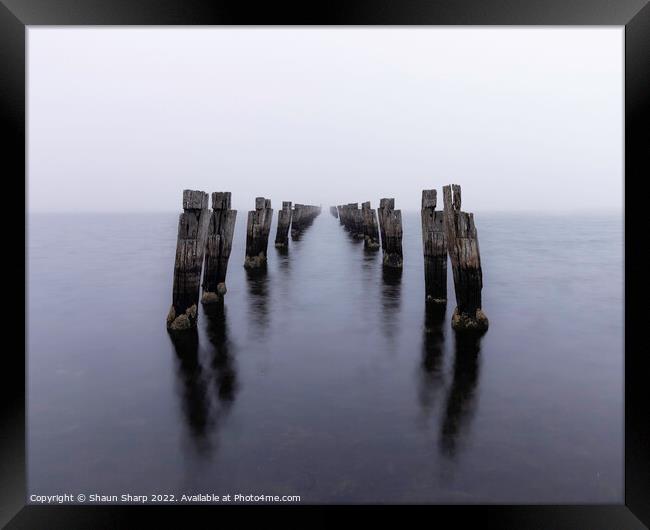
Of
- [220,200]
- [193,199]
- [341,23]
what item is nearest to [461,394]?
[341,23]

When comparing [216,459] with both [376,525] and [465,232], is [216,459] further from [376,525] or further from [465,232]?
[465,232]

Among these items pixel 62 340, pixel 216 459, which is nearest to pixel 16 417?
pixel 216 459

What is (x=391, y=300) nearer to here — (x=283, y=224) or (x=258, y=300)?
(x=258, y=300)

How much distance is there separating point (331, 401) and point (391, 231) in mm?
8220

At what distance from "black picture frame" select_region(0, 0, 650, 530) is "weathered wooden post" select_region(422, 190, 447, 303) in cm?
461

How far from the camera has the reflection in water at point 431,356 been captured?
4996 millimetres

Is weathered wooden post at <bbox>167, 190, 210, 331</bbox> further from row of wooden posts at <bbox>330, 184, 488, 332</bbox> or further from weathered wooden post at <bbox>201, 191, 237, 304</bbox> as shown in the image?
row of wooden posts at <bbox>330, 184, 488, 332</bbox>

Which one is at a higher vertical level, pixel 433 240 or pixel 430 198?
pixel 430 198

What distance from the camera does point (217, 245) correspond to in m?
8.32

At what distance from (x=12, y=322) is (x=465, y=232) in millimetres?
4695

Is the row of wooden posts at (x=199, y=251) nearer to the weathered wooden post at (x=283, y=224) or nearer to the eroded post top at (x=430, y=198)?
the eroded post top at (x=430, y=198)

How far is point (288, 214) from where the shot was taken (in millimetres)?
19500

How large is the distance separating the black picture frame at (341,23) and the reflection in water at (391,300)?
4120 mm

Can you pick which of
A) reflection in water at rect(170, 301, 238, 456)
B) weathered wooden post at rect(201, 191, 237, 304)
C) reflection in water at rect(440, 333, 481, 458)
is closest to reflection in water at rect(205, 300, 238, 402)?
reflection in water at rect(170, 301, 238, 456)
